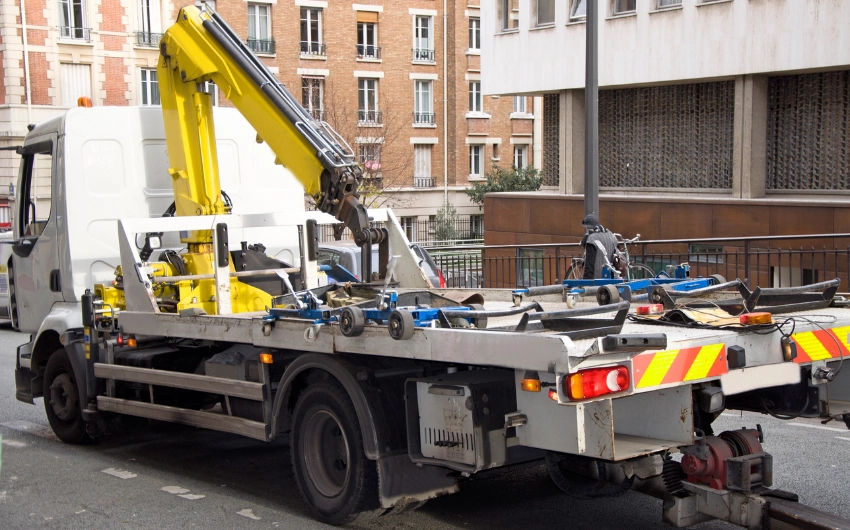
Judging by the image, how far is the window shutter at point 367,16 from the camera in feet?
157

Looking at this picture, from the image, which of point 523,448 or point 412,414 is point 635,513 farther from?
point 412,414

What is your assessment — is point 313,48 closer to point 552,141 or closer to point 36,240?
point 552,141

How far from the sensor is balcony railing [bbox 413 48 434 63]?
49.7m

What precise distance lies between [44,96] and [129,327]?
120ft

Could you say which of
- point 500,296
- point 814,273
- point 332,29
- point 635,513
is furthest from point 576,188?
point 332,29

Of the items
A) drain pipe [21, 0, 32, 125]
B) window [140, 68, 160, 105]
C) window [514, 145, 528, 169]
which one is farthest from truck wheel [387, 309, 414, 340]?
window [514, 145, 528, 169]

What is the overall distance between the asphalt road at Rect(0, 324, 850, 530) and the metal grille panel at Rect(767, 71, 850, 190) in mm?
11238

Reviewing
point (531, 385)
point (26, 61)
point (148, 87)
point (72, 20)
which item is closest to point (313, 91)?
point (148, 87)

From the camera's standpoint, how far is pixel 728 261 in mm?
15492

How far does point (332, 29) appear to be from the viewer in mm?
46750

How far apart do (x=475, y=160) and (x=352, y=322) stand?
4713 centimetres

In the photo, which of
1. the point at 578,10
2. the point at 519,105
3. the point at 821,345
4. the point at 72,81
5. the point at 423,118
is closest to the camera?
the point at 821,345

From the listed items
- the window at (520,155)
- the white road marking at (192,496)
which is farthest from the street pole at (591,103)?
the window at (520,155)

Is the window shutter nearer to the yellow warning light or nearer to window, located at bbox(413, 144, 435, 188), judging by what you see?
window, located at bbox(413, 144, 435, 188)
